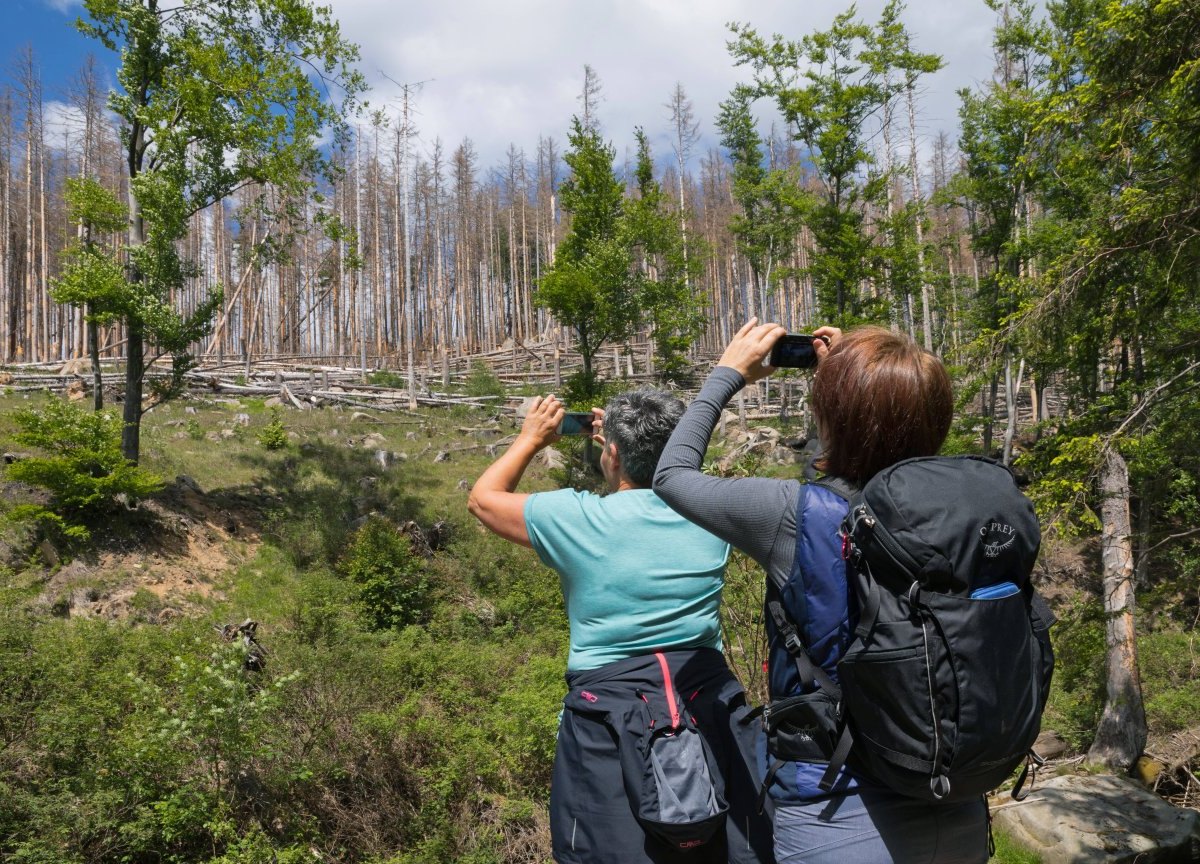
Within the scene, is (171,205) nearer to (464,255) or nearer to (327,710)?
(327,710)

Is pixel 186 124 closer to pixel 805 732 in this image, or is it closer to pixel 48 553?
pixel 48 553

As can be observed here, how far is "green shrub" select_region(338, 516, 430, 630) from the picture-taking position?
10969 millimetres

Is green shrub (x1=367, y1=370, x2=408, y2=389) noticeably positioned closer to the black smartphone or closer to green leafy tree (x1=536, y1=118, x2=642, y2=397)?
green leafy tree (x1=536, y1=118, x2=642, y2=397)

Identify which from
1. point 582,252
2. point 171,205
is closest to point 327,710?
point 171,205

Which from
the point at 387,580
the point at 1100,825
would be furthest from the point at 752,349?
the point at 387,580

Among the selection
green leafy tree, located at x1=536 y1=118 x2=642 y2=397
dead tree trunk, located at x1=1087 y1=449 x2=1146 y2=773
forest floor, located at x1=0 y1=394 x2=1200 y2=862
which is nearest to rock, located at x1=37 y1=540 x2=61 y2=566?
forest floor, located at x1=0 y1=394 x2=1200 y2=862

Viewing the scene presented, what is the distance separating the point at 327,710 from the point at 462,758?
1153 millimetres

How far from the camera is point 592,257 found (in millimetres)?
17859

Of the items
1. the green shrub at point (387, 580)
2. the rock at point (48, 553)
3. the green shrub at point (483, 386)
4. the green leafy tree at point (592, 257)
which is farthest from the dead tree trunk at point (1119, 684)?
the green shrub at point (483, 386)

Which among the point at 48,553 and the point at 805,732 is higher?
the point at 805,732

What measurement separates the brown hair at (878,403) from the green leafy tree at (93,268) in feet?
45.3

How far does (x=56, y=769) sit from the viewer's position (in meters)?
4.60

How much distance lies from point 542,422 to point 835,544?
1.17 meters

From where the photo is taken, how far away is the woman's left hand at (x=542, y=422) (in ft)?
7.82
